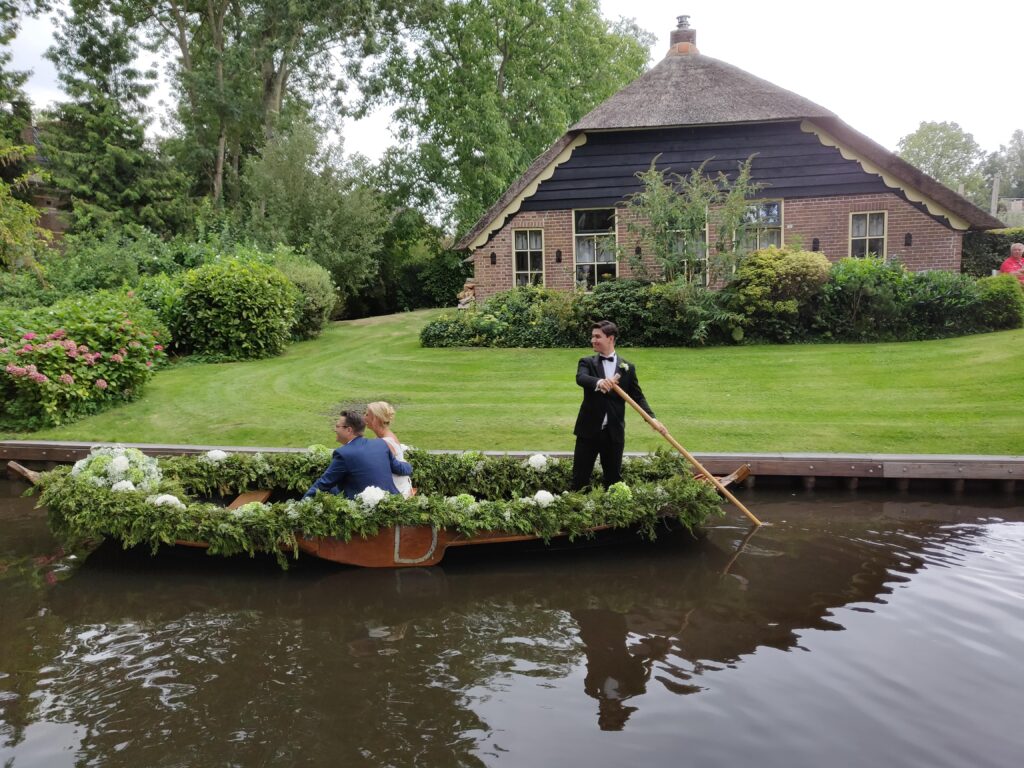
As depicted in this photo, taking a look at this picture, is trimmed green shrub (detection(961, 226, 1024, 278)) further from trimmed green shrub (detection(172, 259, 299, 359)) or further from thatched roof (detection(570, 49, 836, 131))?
trimmed green shrub (detection(172, 259, 299, 359))

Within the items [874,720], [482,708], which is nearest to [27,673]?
[482,708]

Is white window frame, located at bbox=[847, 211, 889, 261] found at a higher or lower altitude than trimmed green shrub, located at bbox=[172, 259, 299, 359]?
higher

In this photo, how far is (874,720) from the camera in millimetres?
4492

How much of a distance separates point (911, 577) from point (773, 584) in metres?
1.12

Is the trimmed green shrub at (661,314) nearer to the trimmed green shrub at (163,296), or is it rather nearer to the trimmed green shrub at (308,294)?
the trimmed green shrub at (308,294)

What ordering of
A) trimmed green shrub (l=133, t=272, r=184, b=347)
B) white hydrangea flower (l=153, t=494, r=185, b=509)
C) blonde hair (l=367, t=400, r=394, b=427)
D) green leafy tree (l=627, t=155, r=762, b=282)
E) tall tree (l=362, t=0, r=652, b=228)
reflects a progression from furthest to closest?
tall tree (l=362, t=0, r=652, b=228) → trimmed green shrub (l=133, t=272, r=184, b=347) → green leafy tree (l=627, t=155, r=762, b=282) → blonde hair (l=367, t=400, r=394, b=427) → white hydrangea flower (l=153, t=494, r=185, b=509)

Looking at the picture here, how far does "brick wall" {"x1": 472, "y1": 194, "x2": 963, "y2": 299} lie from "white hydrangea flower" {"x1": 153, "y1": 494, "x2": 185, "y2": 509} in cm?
1213

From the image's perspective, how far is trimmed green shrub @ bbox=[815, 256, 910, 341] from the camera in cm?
1519

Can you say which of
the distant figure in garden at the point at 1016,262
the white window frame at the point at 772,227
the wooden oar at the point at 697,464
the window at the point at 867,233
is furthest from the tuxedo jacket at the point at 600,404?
the window at the point at 867,233

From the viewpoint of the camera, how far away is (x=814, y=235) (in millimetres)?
18344

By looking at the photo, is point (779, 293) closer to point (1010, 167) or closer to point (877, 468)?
point (877, 468)

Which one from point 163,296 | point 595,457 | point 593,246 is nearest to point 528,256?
point 593,246

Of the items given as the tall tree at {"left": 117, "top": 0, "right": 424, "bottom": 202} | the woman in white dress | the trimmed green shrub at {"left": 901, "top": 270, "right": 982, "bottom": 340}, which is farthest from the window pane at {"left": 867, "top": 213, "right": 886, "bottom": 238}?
the tall tree at {"left": 117, "top": 0, "right": 424, "bottom": 202}

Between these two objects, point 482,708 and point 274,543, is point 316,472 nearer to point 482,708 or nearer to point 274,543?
point 274,543
